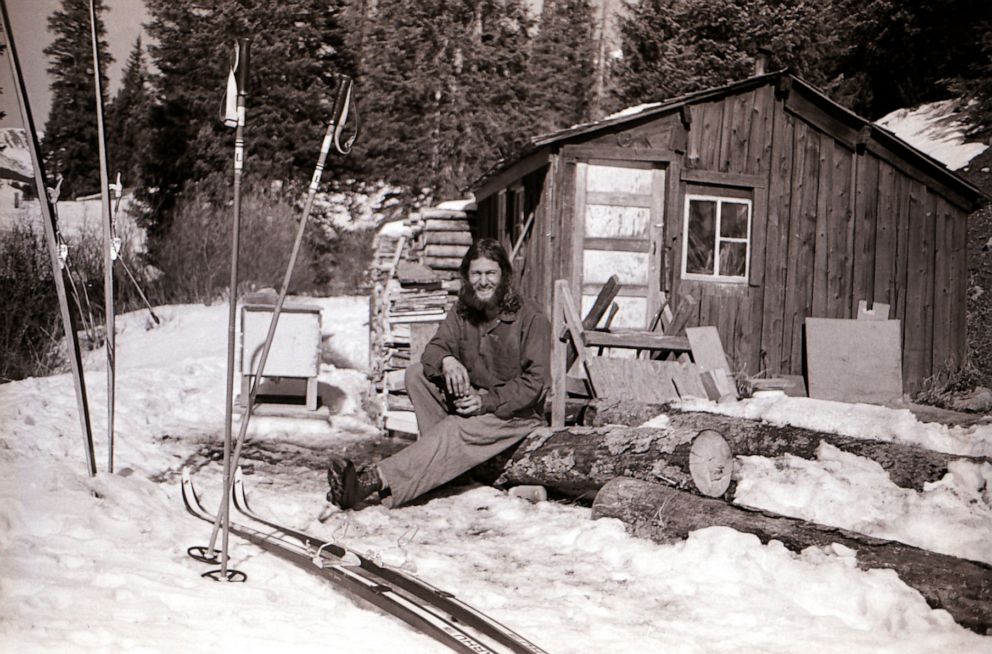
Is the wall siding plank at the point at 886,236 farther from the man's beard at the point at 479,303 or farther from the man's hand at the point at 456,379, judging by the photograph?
the man's hand at the point at 456,379

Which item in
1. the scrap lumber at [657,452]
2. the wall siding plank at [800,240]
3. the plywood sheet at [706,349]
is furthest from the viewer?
the wall siding plank at [800,240]

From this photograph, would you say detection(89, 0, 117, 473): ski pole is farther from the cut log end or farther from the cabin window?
the cabin window

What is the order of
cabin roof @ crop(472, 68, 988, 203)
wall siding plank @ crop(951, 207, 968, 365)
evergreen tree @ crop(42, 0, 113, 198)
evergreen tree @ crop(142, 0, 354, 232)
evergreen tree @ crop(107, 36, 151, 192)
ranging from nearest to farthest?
evergreen tree @ crop(42, 0, 113, 198)
evergreen tree @ crop(107, 36, 151, 192)
evergreen tree @ crop(142, 0, 354, 232)
cabin roof @ crop(472, 68, 988, 203)
wall siding plank @ crop(951, 207, 968, 365)

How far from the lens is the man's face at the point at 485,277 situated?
5.05 m

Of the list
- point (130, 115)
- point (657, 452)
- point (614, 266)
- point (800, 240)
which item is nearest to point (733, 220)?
point (800, 240)

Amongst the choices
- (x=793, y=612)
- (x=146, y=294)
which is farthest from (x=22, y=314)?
(x=793, y=612)

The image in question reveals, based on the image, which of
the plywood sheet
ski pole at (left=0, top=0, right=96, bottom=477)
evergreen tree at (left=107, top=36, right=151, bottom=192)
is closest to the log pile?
ski pole at (left=0, top=0, right=96, bottom=477)

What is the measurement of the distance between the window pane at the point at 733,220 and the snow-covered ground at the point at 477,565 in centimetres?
437

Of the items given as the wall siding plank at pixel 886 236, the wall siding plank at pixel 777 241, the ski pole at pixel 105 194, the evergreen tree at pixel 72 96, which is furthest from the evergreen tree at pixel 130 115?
the wall siding plank at pixel 886 236

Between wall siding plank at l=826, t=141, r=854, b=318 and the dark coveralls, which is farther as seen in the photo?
wall siding plank at l=826, t=141, r=854, b=318

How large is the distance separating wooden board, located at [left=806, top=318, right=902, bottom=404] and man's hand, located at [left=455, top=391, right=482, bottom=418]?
5.85m

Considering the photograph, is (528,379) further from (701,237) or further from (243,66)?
(701,237)

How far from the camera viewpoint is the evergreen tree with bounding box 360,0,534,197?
21516mm

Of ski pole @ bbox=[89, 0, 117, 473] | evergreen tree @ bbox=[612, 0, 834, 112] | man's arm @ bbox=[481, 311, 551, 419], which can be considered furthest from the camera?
evergreen tree @ bbox=[612, 0, 834, 112]
